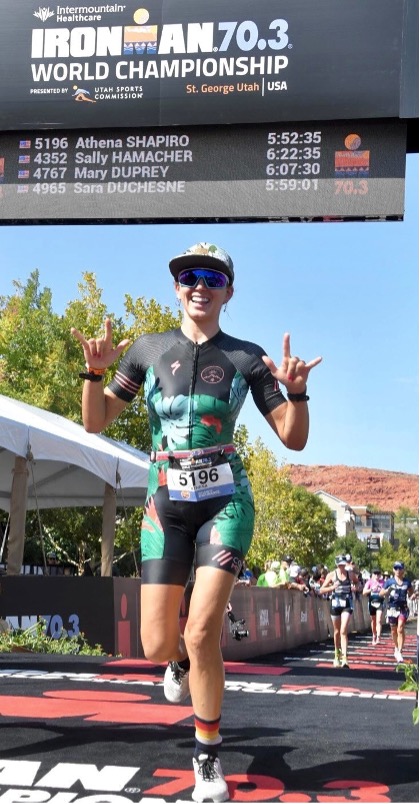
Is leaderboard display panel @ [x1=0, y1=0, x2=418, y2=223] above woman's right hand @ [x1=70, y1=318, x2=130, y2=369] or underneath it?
above

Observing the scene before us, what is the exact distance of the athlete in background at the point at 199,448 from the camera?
4281mm

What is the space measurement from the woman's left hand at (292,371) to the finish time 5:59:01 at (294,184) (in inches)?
170

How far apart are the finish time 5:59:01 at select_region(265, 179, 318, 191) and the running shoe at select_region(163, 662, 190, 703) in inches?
184

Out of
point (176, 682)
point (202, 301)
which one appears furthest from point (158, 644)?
point (202, 301)

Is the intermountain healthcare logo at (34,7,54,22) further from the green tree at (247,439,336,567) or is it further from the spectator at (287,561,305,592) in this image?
the green tree at (247,439,336,567)

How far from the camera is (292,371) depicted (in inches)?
172

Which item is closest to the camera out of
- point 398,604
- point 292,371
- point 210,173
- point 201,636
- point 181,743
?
point 201,636

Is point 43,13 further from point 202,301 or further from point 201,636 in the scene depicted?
point 201,636

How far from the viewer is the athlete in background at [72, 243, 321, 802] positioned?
4281 mm

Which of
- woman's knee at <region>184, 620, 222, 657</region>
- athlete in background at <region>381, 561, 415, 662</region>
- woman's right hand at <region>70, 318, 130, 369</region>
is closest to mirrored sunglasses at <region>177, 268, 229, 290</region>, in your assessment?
woman's right hand at <region>70, 318, 130, 369</region>

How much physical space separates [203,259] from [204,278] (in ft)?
0.28

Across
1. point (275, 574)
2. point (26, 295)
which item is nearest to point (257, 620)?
point (275, 574)

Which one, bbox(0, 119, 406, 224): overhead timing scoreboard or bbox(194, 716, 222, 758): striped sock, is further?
bbox(0, 119, 406, 224): overhead timing scoreboard

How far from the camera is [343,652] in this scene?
15891 millimetres
